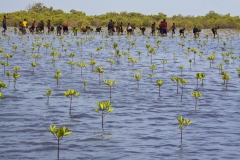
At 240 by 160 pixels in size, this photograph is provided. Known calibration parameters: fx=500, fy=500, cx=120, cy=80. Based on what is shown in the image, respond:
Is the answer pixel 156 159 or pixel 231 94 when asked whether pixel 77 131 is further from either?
pixel 231 94

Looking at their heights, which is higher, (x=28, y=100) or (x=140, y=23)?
(x=140, y=23)

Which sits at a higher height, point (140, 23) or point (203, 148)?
point (140, 23)

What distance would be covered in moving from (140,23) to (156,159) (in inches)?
1993

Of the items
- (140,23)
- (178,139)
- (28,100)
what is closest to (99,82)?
(28,100)

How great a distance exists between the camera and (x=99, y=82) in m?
14.9

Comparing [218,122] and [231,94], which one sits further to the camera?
[231,94]

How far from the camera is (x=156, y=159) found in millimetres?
7738

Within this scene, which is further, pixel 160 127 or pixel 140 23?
pixel 140 23

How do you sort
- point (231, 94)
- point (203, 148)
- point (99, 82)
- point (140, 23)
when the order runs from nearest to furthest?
point (203, 148)
point (231, 94)
point (99, 82)
point (140, 23)

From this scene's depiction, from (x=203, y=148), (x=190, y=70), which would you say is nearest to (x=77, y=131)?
(x=203, y=148)

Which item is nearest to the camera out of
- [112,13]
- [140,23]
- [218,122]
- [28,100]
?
[218,122]

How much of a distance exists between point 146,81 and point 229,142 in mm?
6978

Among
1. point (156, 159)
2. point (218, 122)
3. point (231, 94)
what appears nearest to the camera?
point (156, 159)

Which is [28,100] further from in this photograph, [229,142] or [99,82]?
[229,142]
